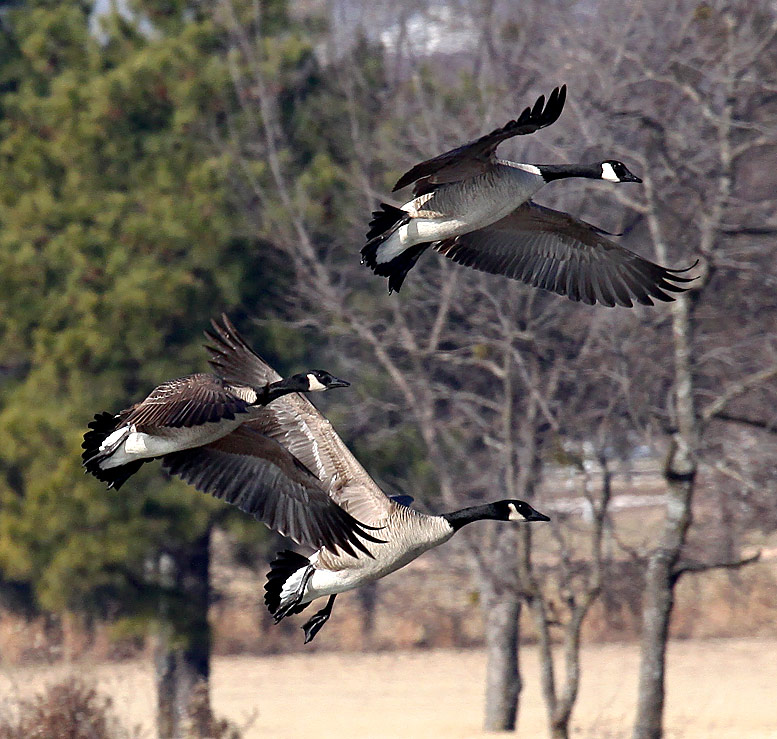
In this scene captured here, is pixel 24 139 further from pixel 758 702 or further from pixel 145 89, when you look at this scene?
pixel 758 702

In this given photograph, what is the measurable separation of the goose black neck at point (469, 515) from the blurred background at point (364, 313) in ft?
13.9

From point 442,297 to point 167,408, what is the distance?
24.7 ft

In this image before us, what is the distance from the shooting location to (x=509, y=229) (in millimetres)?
7934

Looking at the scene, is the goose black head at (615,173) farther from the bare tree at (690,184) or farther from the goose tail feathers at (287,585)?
the bare tree at (690,184)

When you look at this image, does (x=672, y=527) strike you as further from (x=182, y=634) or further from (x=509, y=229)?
(x=182, y=634)

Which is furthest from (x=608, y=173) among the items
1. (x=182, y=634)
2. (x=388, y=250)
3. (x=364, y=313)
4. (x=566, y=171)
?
(x=182, y=634)

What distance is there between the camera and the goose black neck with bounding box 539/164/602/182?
662 cm

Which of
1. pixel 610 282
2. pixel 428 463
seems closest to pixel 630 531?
pixel 428 463

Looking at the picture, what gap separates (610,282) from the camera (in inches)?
304

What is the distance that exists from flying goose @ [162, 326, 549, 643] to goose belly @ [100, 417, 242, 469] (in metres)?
0.47

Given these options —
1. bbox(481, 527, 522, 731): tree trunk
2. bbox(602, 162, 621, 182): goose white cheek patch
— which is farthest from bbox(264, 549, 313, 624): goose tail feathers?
bbox(481, 527, 522, 731): tree trunk

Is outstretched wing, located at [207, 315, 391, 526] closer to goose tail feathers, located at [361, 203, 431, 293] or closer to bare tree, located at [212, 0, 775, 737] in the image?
goose tail feathers, located at [361, 203, 431, 293]

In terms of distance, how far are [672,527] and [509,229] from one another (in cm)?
379

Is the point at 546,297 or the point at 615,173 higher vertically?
the point at 546,297
